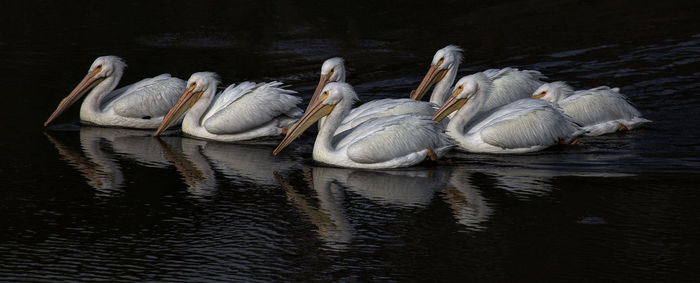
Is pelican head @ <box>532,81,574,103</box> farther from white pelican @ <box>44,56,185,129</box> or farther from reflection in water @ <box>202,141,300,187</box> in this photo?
white pelican @ <box>44,56,185,129</box>

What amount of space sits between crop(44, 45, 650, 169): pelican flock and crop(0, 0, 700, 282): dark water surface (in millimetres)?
148

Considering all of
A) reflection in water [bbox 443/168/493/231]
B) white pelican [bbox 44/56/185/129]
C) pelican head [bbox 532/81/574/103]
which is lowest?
reflection in water [bbox 443/168/493/231]

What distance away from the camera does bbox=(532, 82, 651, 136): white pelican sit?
8164mm

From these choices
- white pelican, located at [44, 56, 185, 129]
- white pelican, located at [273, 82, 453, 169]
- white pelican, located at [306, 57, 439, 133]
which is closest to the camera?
white pelican, located at [273, 82, 453, 169]

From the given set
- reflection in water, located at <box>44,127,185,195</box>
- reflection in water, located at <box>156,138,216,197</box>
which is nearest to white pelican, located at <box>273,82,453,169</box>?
reflection in water, located at <box>156,138,216,197</box>

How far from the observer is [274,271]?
4965mm

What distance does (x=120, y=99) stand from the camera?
338 inches

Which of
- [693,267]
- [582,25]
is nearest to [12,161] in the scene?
[693,267]

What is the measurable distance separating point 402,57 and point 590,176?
183 inches

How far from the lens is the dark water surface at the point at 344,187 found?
5.07 m

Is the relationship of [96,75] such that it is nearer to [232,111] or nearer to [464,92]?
[232,111]

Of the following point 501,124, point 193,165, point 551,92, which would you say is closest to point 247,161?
point 193,165

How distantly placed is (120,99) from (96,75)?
0.34 metres

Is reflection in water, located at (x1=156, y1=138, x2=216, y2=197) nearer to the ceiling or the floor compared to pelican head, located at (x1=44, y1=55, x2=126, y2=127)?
nearer to the floor
